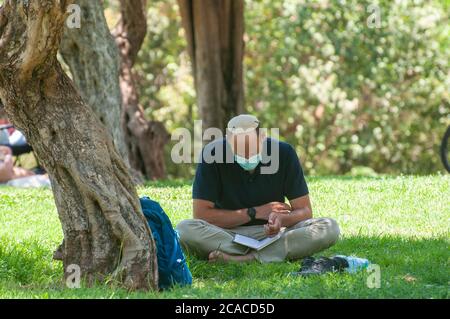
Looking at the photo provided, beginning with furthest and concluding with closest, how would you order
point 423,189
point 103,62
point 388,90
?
point 388,90 → point 103,62 → point 423,189

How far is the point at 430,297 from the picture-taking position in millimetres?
5676

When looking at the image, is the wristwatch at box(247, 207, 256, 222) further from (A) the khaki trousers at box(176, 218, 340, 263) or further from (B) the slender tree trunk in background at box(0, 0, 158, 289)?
(B) the slender tree trunk in background at box(0, 0, 158, 289)

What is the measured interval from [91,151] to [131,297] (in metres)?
1.08

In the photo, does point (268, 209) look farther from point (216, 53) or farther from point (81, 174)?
point (216, 53)

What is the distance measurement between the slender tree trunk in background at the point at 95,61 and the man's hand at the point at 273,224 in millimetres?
5285

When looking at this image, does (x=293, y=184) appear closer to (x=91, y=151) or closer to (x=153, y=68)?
(x=91, y=151)

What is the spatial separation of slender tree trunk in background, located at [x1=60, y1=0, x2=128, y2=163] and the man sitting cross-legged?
192 inches

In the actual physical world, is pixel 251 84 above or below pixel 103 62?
below

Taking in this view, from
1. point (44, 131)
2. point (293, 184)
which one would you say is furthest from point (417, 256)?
point (44, 131)

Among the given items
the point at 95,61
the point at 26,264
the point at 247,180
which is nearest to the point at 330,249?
the point at 247,180

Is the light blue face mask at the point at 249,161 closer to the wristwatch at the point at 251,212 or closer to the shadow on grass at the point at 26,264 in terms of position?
the wristwatch at the point at 251,212

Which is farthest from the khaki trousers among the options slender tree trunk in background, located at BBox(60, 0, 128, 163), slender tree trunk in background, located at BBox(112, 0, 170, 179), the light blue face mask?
slender tree trunk in background, located at BBox(112, 0, 170, 179)

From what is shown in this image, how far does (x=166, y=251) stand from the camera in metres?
6.55
